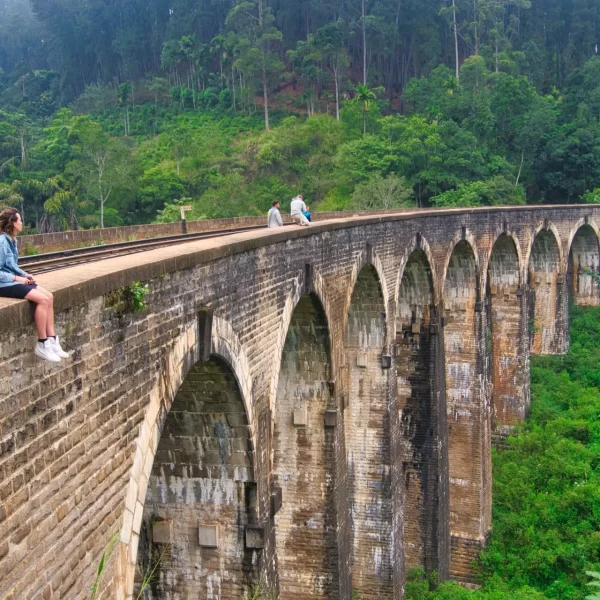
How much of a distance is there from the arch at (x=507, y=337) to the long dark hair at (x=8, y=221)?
21.4 meters

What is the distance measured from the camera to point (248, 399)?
8219mm

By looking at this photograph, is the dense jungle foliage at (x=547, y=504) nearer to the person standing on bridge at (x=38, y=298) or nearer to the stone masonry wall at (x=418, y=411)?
the stone masonry wall at (x=418, y=411)

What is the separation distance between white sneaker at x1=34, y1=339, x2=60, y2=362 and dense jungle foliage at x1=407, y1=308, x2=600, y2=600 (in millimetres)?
13513

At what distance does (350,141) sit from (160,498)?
38.6 meters

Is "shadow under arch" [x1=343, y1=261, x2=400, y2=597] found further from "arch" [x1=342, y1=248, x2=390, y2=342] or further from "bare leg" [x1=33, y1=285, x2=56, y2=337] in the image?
"bare leg" [x1=33, y1=285, x2=56, y2=337]

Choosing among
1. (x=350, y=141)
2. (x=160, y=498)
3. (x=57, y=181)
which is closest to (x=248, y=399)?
(x=160, y=498)

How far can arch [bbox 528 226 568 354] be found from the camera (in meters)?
30.1

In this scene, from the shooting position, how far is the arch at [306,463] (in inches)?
454

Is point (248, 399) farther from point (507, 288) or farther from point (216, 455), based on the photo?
point (507, 288)

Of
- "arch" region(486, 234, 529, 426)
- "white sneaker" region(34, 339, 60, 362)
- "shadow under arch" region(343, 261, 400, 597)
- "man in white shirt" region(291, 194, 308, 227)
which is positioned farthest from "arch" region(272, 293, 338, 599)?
"arch" region(486, 234, 529, 426)

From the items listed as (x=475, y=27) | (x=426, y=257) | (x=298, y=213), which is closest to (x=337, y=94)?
(x=475, y=27)

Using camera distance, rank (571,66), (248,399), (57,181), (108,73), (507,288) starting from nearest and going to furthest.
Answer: (248,399), (507,288), (57,181), (571,66), (108,73)

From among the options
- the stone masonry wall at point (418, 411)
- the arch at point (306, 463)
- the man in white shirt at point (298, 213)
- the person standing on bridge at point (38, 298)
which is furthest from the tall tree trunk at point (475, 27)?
the person standing on bridge at point (38, 298)

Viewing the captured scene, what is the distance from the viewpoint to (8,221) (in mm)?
4336
